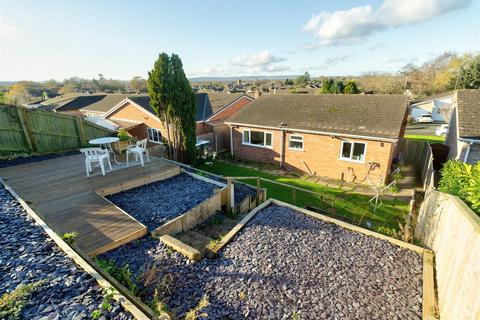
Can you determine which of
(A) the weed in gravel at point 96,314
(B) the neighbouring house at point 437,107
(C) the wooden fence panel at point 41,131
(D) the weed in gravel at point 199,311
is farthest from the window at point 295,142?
(B) the neighbouring house at point 437,107

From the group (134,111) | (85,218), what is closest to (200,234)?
(85,218)

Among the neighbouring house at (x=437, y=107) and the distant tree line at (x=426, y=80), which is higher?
the distant tree line at (x=426, y=80)

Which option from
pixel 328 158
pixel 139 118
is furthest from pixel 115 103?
pixel 328 158

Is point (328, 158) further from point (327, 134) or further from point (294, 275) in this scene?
point (294, 275)

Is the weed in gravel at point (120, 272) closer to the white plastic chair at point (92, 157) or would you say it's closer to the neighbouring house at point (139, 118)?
the white plastic chair at point (92, 157)

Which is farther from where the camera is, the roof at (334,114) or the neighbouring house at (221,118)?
the neighbouring house at (221,118)

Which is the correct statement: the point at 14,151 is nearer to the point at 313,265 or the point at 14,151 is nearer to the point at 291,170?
the point at 313,265

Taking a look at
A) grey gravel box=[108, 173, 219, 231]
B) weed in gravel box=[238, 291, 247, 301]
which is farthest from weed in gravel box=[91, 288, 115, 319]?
grey gravel box=[108, 173, 219, 231]
